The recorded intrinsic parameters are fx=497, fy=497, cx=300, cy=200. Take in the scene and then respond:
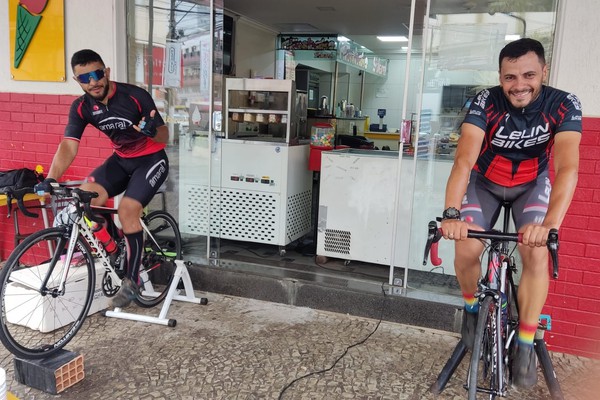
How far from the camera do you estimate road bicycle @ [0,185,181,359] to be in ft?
9.19

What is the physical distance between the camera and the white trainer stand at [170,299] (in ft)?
11.2

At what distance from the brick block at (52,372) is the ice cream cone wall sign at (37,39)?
244 cm

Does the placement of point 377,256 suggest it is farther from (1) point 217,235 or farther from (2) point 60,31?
(2) point 60,31

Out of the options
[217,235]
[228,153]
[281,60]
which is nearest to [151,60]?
[228,153]

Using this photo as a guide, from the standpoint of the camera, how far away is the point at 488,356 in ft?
7.28

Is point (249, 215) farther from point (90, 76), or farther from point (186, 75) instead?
point (90, 76)

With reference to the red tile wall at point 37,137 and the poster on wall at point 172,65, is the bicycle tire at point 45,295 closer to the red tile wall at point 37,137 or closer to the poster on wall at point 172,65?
the red tile wall at point 37,137

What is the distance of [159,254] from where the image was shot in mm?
3877

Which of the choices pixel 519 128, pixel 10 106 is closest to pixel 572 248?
pixel 519 128

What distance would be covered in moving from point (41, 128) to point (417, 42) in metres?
3.23

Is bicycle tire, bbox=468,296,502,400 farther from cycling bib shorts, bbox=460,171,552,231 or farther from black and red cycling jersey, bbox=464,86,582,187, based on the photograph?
black and red cycling jersey, bbox=464,86,582,187

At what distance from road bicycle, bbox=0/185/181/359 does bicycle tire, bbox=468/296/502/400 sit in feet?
7.27

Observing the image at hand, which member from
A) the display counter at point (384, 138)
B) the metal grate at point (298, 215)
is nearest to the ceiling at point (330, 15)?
the display counter at point (384, 138)

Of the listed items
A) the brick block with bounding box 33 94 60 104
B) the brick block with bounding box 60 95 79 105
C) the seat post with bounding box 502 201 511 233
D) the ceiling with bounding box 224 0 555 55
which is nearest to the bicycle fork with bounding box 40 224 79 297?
the brick block with bounding box 60 95 79 105
